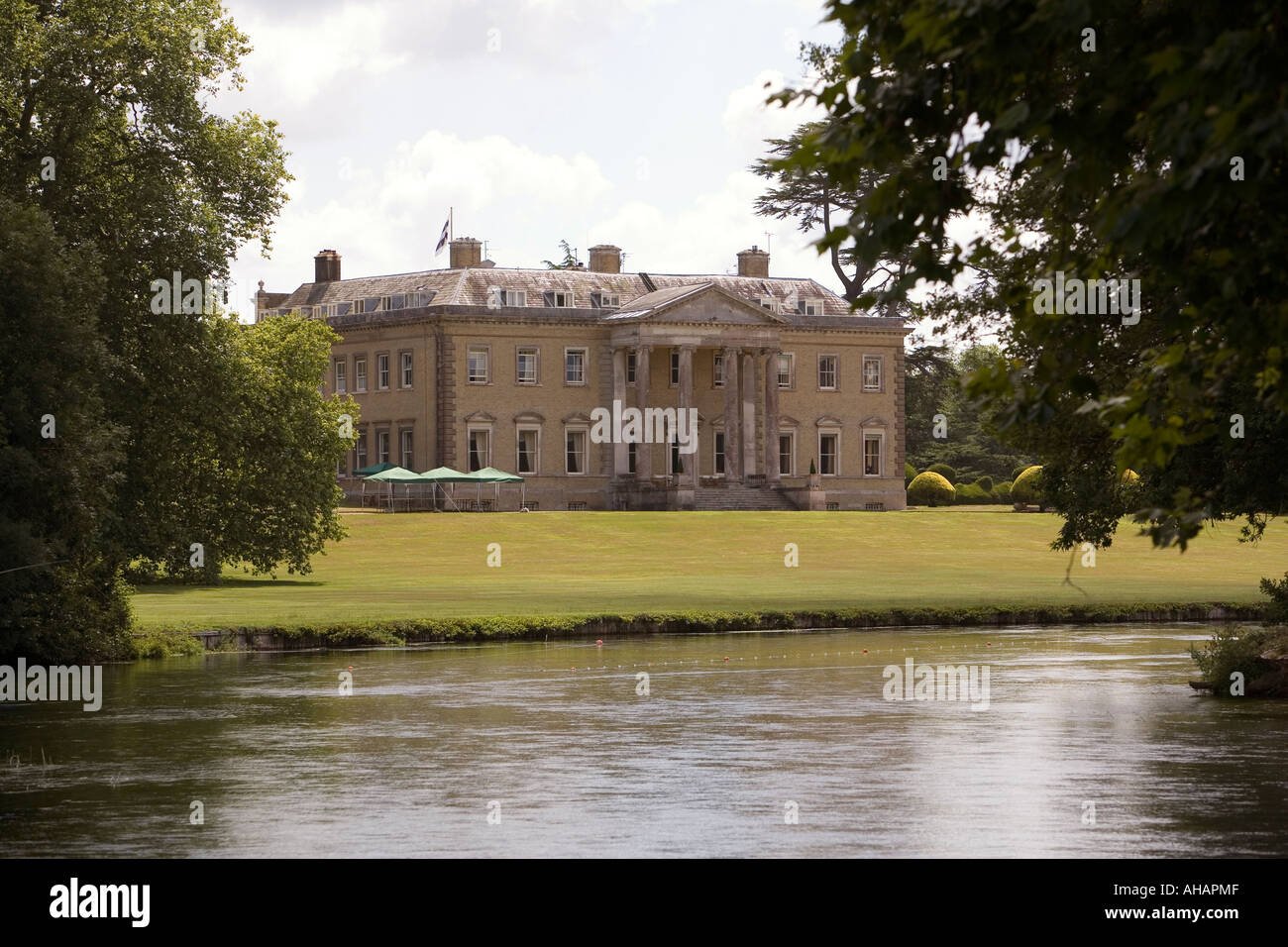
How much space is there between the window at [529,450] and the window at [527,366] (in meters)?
2.31

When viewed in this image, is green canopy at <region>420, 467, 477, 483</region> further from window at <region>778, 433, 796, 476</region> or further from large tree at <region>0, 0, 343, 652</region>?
large tree at <region>0, 0, 343, 652</region>

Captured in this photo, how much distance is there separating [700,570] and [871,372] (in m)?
39.8

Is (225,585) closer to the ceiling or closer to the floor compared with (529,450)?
closer to the floor

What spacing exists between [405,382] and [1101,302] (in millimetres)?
69773

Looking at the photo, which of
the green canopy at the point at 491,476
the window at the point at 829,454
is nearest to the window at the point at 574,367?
the green canopy at the point at 491,476

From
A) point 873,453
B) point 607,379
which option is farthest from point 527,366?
point 873,453

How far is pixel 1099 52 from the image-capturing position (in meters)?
10.1

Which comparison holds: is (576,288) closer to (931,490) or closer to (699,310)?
(699,310)

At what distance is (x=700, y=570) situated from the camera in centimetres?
5928

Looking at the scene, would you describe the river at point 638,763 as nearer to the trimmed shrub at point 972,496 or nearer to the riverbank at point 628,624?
the riverbank at point 628,624
